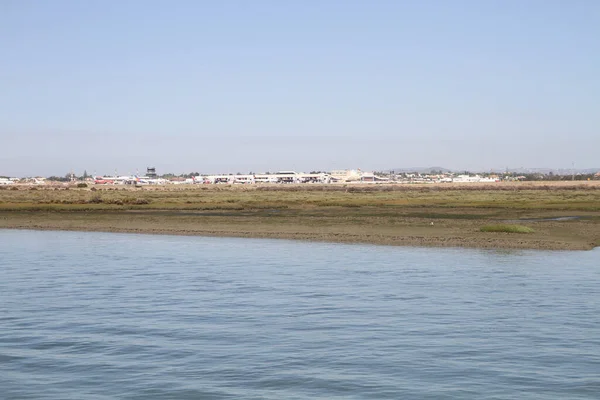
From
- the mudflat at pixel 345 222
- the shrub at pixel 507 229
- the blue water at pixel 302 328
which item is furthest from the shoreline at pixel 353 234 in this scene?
the blue water at pixel 302 328

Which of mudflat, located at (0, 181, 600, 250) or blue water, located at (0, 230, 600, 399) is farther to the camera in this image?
mudflat, located at (0, 181, 600, 250)

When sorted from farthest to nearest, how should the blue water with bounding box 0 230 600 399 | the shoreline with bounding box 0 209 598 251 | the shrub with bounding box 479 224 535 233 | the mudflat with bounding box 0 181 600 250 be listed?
the shrub with bounding box 479 224 535 233, the mudflat with bounding box 0 181 600 250, the shoreline with bounding box 0 209 598 251, the blue water with bounding box 0 230 600 399

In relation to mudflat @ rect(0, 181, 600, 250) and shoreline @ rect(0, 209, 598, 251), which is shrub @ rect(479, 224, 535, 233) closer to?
mudflat @ rect(0, 181, 600, 250)

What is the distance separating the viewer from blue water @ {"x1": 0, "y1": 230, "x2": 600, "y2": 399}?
14.5 metres

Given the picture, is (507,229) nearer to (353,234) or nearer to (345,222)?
(353,234)

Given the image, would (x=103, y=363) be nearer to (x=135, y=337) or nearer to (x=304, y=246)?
(x=135, y=337)

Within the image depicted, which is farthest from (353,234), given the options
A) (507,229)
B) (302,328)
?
(302,328)

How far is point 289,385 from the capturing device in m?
14.4

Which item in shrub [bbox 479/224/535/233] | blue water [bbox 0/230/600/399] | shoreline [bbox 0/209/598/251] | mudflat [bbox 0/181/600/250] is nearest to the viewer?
blue water [bbox 0/230/600/399]

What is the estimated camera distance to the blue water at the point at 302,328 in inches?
571

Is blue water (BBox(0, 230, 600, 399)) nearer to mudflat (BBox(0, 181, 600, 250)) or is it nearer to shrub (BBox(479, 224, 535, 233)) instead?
mudflat (BBox(0, 181, 600, 250))

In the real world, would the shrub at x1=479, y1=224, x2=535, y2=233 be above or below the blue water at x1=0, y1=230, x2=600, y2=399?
above

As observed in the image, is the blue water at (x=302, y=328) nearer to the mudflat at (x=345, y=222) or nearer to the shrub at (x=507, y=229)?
the mudflat at (x=345, y=222)

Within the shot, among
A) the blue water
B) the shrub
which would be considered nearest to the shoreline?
the shrub
